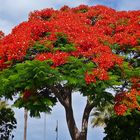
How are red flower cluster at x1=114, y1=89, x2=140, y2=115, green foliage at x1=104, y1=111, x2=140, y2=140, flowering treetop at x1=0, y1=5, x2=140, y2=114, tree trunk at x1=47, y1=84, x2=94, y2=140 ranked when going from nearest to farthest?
flowering treetop at x1=0, y1=5, x2=140, y2=114 → red flower cluster at x1=114, y1=89, x2=140, y2=115 → tree trunk at x1=47, y1=84, x2=94, y2=140 → green foliage at x1=104, y1=111, x2=140, y2=140

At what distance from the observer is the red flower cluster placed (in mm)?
27125

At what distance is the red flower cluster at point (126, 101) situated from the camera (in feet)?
89.0

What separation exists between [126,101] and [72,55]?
122 inches

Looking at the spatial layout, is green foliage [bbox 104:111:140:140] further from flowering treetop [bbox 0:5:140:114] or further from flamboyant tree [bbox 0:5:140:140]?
flowering treetop [bbox 0:5:140:114]

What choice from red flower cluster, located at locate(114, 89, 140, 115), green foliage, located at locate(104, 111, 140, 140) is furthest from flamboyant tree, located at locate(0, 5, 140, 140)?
green foliage, located at locate(104, 111, 140, 140)

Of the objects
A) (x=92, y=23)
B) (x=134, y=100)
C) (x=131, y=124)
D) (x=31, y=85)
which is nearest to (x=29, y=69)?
(x=31, y=85)

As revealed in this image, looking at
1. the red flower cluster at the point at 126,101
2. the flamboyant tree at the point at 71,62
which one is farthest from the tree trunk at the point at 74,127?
the red flower cluster at the point at 126,101

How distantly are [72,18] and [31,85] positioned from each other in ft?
19.8

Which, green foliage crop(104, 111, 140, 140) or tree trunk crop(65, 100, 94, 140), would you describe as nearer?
tree trunk crop(65, 100, 94, 140)

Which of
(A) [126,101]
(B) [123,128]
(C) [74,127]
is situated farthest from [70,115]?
(B) [123,128]

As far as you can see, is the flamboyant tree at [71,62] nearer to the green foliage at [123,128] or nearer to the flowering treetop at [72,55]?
the flowering treetop at [72,55]

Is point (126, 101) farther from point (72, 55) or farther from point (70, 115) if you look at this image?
point (70, 115)

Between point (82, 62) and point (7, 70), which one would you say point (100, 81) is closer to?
point (82, 62)

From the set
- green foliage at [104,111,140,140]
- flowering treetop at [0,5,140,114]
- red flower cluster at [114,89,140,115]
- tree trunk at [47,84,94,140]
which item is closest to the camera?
flowering treetop at [0,5,140,114]
